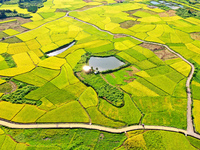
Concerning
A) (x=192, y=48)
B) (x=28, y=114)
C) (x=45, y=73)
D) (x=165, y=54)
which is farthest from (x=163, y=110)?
(x=192, y=48)

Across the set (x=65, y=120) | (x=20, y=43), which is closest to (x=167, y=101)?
(x=65, y=120)

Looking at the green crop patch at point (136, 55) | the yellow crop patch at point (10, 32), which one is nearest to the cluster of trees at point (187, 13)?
the green crop patch at point (136, 55)

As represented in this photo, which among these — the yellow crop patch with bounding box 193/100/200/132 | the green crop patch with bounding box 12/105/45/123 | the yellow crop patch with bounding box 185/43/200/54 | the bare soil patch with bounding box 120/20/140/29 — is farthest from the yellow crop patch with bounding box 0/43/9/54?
the yellow crop patch with bounding box 185/43/200/54

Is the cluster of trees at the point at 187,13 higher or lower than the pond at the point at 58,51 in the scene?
higher

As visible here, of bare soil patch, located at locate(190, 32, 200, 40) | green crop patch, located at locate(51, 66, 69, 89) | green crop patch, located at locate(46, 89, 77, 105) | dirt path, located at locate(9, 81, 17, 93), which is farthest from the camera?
bare soil patch, located at locate(190, 32, 200, 40)

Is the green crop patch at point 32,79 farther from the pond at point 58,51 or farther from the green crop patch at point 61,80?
the pond at point 58,51

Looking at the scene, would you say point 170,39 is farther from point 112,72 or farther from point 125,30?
point 112,72

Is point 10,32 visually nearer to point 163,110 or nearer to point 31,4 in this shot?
point 31,4

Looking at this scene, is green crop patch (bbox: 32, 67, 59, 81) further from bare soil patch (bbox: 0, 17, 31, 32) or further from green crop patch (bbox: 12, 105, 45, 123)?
bare soil patch (bbox: 0, 17, 31, 32)
